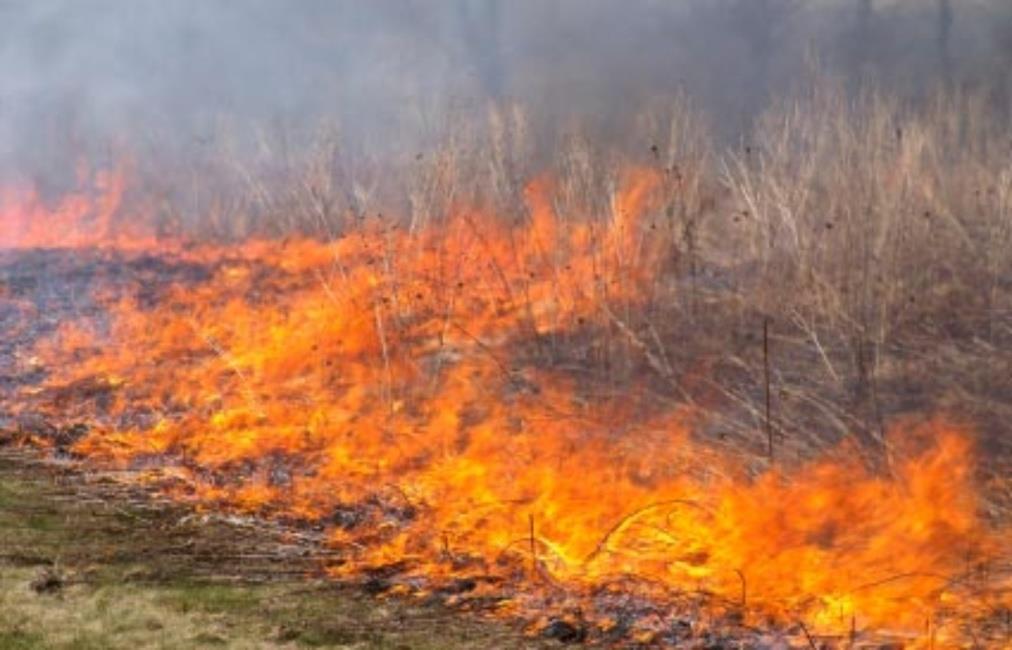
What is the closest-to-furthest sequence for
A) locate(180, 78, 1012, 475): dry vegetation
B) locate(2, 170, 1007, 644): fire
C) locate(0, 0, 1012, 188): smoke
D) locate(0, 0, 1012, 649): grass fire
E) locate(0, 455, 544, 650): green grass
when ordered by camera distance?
locate(0, 455, 544, 650): green grass
locate(0, 0, 1012, 649): grass fire
locate(2, 170, 1007, 644): fire
locate(180, 78, 1012, 475): dry vegetation
locate(0, 0, 1012, 188): smoke

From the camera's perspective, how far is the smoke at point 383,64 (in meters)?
13.7

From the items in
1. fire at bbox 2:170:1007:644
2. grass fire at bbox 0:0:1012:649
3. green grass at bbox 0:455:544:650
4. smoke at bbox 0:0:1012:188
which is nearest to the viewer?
green grass at bbox 0:455:544:650

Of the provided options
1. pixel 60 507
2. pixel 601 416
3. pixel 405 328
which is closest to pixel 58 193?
pixel 405 328

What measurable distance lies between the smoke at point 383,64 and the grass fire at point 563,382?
4.14 ft

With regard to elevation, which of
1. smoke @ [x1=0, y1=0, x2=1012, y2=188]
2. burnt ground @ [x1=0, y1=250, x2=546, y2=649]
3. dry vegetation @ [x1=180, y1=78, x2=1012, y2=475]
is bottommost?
burnt ground @ [x1=0, y1=250, x2=546, y2=649]

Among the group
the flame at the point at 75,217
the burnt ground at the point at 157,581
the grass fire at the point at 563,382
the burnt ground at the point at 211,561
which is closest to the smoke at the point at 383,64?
the flame at the point at 75,217

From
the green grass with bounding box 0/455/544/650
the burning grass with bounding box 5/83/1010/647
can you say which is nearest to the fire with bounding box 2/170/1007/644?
the burning grass with bounding box 5/83/1010/647

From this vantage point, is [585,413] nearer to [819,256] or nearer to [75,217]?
[819,256]

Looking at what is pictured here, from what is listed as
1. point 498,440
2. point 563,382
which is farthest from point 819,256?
point 498,440

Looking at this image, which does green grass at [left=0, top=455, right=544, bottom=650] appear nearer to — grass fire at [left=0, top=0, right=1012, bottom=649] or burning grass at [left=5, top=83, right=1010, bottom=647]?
grass fire at [left=0, top=0, right=1012, bottom=649]

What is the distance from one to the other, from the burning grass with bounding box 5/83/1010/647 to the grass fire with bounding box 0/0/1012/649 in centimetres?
3

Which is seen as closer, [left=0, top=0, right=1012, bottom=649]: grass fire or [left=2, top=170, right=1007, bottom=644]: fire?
[left=0, top=0, right=1012, bottom=649]: grass fire

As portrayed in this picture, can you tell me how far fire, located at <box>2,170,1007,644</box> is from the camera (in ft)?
17.5

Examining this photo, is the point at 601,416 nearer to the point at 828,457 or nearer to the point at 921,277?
the point at 828,457
